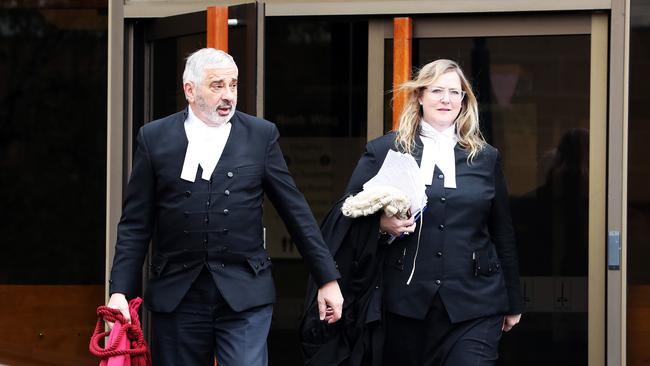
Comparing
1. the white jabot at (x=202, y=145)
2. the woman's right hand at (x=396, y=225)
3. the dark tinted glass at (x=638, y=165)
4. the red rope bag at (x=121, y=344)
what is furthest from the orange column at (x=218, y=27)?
the dark tinted glass at (x=638, y=165)

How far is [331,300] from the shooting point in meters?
4.97

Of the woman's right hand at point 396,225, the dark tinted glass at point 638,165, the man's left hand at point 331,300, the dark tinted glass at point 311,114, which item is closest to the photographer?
the man's left hand at point 331,300

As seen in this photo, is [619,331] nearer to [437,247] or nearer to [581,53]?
[437,247]

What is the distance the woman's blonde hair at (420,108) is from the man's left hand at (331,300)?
0.70 metres

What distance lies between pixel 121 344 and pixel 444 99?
163cm

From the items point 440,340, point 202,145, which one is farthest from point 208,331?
point 440,340

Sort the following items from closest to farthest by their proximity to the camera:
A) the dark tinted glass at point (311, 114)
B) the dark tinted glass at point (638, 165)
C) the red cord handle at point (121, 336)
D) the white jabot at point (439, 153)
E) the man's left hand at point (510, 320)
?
the red cord handle at point (121, 336), the white jabot at point (439, 153), the man's left hand at point (510, 320), the dark tinted glass at point (638, 165), the dark tinted glass at point (311, 114)

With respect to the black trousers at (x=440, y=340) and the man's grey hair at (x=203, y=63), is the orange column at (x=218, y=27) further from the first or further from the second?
the black trousers at (x=440, y=340)

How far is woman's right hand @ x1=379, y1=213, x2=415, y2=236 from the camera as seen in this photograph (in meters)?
5.14

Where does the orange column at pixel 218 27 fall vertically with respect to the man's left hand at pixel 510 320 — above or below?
above

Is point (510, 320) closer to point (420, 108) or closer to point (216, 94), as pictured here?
point (420, 108)

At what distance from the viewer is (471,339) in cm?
519

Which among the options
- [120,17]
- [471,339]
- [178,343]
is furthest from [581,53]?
[178,343]

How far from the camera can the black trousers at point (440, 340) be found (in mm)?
5184
